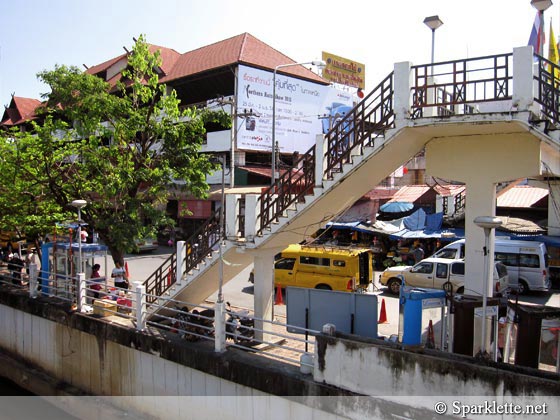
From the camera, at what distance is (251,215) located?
9945 millimetres

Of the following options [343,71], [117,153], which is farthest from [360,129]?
[343,71]

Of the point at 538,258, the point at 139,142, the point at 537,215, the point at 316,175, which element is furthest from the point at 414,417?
the point at 537,215

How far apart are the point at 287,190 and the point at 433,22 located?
4511mm

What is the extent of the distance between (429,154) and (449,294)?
8.73 ft

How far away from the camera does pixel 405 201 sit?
28250mm

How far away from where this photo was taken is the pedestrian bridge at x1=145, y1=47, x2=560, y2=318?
7527mm

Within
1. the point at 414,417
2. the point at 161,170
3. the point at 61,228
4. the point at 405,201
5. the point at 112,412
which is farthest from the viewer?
the point at 405,201

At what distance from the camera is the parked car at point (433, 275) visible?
1650 cm

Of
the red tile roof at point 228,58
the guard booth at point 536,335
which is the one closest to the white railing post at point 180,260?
the guard booth at point 536,335

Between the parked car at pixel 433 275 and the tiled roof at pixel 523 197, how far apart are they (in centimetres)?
980

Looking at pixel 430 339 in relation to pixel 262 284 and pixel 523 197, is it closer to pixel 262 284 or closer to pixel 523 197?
pixel 262 284

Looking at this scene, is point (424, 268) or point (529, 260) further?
point (529, 260)

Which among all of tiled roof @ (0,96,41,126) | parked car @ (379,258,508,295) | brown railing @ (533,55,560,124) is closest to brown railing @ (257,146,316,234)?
brown railing @ (533,55,560,124)

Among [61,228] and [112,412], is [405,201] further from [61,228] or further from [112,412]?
[112,412]
